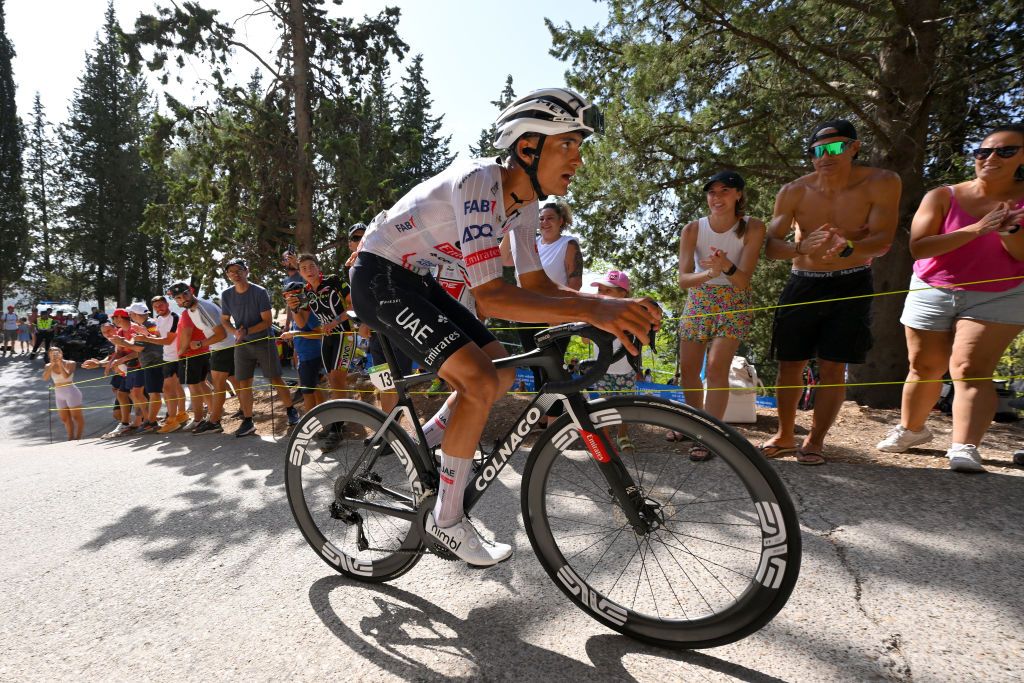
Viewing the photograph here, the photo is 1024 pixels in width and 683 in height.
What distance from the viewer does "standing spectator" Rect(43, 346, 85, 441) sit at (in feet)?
32.7

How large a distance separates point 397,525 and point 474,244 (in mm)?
1440

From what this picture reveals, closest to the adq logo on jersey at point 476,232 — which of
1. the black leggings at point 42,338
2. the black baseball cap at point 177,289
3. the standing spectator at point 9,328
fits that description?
the black baseball cap at point 177,289

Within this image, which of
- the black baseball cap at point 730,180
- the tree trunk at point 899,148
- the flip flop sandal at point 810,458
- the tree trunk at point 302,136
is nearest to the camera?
the flip flop sandal at point 810,458

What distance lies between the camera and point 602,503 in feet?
7.84

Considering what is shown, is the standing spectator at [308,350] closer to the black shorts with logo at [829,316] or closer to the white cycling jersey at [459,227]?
the white cycling jersey at [459,227]

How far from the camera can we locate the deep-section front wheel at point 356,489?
104 inches

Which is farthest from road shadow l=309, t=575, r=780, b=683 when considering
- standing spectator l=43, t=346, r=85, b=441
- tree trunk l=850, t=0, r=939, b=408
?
standing spectator l=43, t=346, r=85, b=441

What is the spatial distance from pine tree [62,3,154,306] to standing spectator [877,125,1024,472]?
46.1 meters

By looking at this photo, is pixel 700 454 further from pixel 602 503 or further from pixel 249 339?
pixel 249 339

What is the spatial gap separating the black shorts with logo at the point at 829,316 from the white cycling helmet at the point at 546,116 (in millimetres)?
2479

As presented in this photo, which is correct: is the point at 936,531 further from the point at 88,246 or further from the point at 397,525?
the point at 88,246

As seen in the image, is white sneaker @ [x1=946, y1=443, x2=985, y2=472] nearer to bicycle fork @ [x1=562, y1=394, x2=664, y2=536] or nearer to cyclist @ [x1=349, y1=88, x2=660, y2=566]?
bicycle fork @ [x1=562, y1=394, x2=664, y2=536]

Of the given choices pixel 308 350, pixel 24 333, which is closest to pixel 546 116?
pixel 308 350

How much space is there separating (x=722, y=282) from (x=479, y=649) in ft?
10.5
